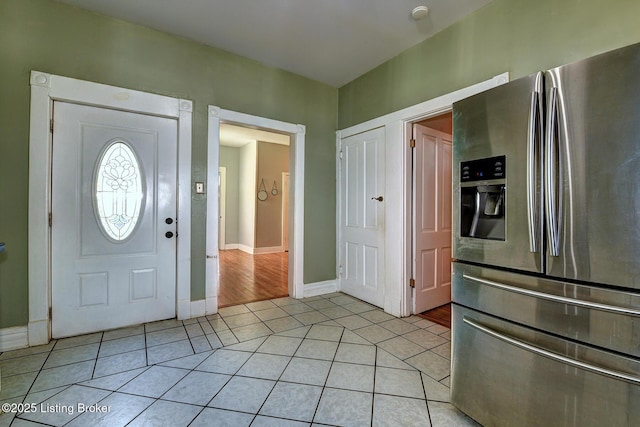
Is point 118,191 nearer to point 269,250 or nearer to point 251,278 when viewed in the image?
point 251,278

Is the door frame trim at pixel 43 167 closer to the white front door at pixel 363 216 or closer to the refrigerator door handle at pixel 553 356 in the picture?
the white front door at pixel 363 216

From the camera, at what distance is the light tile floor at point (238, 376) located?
151 cm

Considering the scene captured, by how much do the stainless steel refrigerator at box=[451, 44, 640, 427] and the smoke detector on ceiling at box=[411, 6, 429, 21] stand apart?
52.6 inches

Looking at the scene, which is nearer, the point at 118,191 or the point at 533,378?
the point at 533,378

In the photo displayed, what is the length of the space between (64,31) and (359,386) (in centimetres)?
352

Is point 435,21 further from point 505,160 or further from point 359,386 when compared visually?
point 359,386

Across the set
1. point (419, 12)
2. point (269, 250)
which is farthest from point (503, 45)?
point (269, 250)

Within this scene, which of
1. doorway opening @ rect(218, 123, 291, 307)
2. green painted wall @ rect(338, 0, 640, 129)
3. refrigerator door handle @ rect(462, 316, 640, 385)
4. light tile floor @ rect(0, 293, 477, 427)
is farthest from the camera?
doorway opening @ rect(218, 123, 291, 307)

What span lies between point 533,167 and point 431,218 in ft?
6.43

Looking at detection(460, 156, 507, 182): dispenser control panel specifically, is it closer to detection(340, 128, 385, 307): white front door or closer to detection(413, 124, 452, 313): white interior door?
detection(413, 124, 452, 313): white interior door

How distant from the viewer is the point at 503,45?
2170mm

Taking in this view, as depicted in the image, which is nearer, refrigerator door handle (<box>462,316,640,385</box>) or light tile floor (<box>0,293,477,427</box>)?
refrigerator door handle (<box>462,316,640,385</box>)

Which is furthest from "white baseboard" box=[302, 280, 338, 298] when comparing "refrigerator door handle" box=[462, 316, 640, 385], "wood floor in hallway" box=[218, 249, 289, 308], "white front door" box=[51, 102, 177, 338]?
"refrigerator door handle" box=[462, 316, 640, 385]

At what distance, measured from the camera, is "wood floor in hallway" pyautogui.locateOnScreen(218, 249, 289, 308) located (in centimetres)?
356
